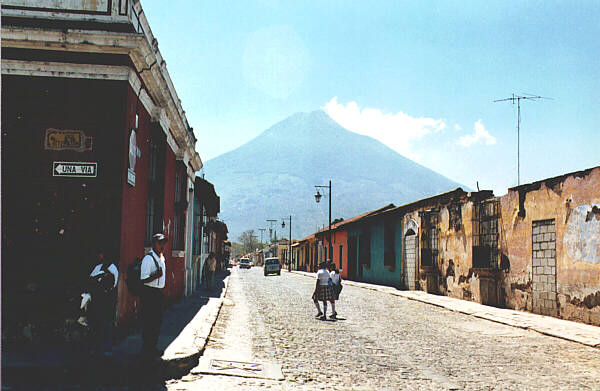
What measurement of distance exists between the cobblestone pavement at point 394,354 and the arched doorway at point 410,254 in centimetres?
991

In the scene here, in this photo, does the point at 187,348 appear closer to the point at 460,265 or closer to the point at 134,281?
the point at 134,281

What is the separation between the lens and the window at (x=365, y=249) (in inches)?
1264

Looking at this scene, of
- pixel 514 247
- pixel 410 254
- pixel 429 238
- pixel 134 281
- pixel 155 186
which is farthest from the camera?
pixel 410 254

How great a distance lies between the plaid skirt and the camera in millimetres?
12727

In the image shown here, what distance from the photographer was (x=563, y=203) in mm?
12922

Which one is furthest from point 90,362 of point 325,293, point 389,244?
point 389,244

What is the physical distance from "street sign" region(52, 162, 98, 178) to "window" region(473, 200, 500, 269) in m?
12.2

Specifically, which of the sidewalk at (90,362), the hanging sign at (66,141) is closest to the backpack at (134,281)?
the sidewalk at (90,362)

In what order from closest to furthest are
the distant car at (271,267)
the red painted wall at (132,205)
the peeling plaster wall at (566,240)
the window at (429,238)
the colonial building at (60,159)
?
the colonial building at (60,159)
the red painted wall at (132,205)
the peeling plaster wall at (566,240)
the window at (429,238)
the distant car at (271,267)

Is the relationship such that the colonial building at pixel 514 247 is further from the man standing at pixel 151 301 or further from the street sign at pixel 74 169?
the street sign at pixel 74 169

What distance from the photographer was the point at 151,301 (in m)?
6.38

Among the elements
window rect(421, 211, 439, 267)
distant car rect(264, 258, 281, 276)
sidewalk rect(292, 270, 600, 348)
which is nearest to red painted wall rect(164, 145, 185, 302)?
sidewalk rect(292, 270, 600, 348)

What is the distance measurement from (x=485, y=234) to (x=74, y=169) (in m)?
13.0

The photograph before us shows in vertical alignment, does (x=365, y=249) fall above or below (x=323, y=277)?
above
